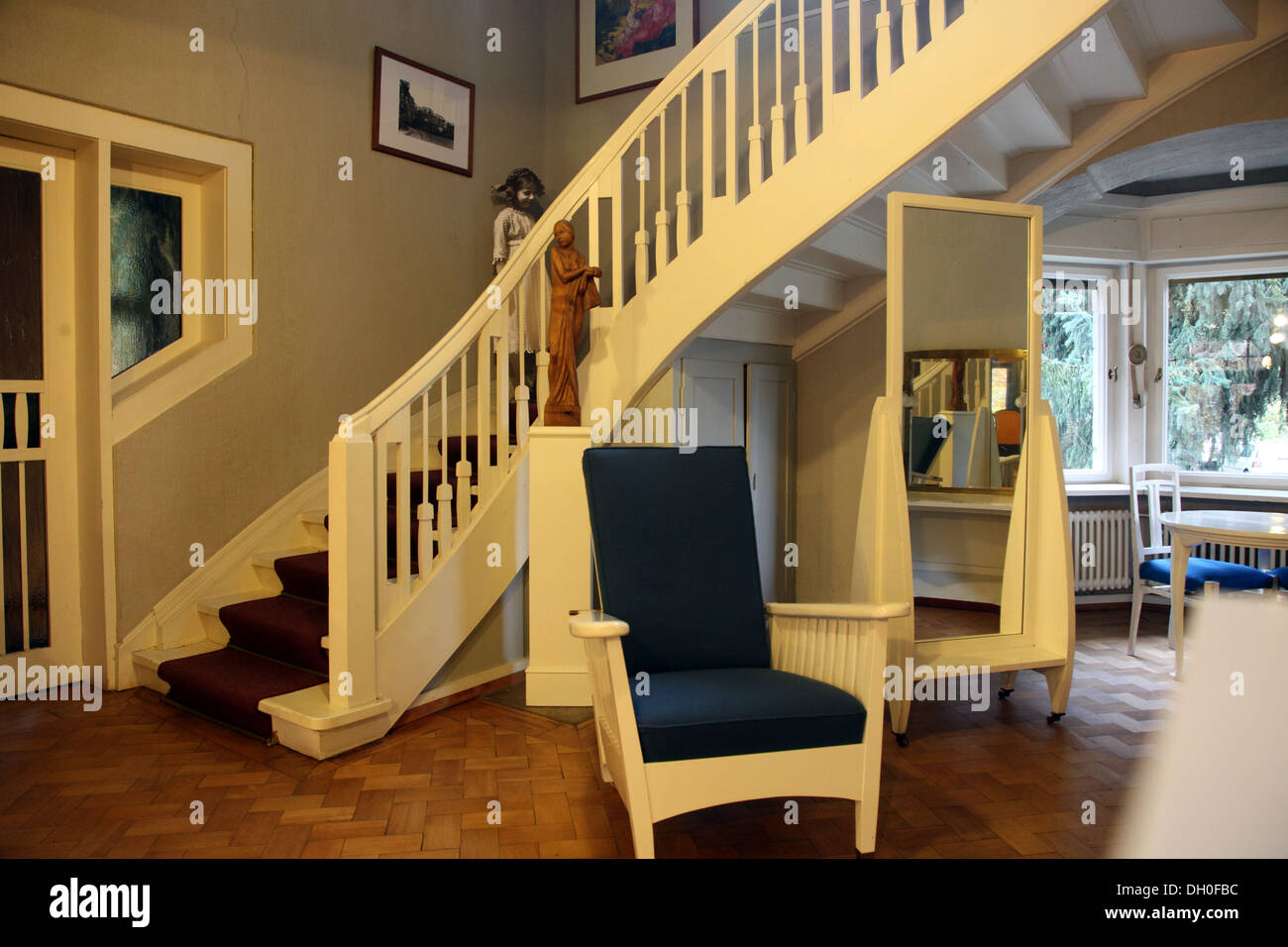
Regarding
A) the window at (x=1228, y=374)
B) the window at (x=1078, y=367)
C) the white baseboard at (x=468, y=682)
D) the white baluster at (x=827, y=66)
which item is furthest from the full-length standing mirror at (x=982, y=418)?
the window at (x=1228, y=374)

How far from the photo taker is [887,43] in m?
2.97

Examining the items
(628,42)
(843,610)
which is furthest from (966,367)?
(628,42)

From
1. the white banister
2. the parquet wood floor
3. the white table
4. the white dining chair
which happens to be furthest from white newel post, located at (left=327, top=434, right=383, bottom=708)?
the white dining chair

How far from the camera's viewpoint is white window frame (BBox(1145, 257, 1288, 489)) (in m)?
5.32

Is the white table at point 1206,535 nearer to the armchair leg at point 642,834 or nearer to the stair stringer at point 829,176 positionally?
the stair stringer at point 829,176

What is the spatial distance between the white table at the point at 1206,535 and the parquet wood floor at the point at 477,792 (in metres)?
0.73

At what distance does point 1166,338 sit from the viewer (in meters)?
5.58

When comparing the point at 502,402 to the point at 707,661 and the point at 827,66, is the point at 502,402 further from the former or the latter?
the point at 827,66

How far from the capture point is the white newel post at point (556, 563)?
336cm

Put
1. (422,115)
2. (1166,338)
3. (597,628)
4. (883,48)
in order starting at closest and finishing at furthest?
(597,628) < (883,48) < (422,115) < (1166,338)

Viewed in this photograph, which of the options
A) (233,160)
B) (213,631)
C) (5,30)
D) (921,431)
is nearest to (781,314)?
(921,431)

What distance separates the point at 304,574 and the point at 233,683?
21.1 inches

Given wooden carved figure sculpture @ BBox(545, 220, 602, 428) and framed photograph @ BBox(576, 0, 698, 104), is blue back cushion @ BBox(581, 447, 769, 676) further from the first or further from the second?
framed photograph @ BBox(576, 0, 698, 104)

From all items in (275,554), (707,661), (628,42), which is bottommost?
(707,661)
